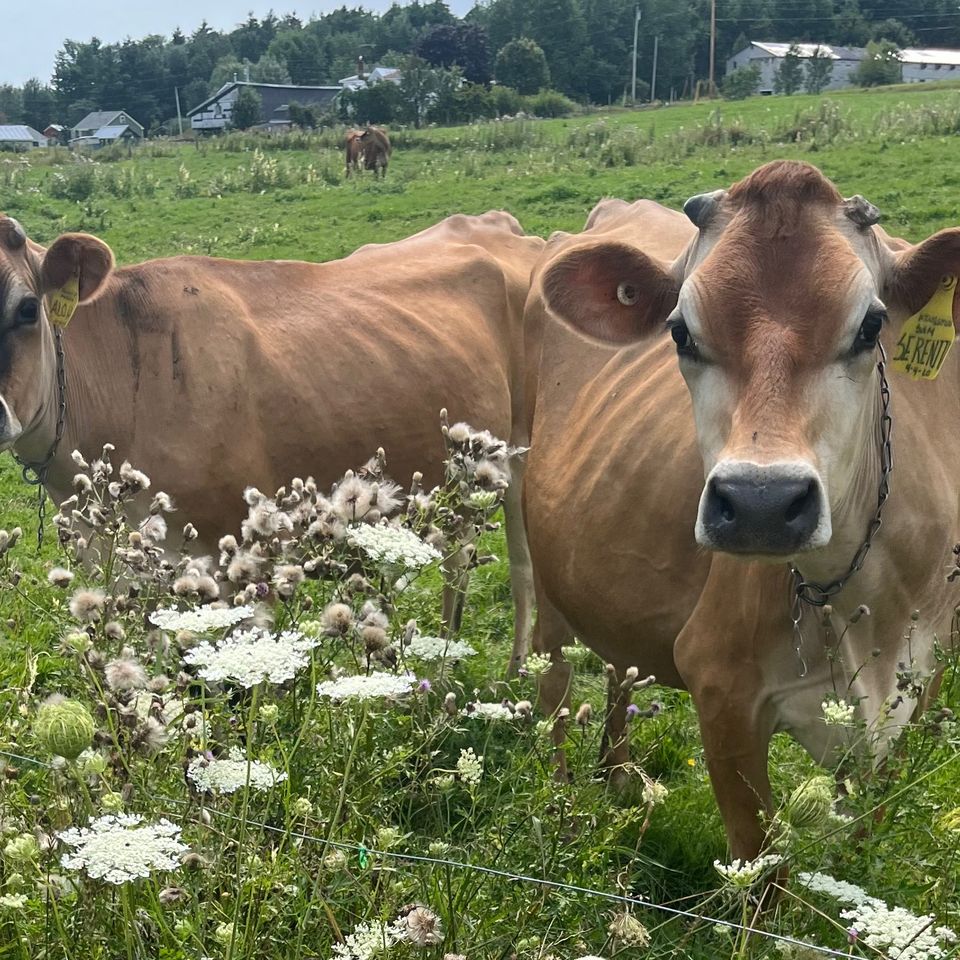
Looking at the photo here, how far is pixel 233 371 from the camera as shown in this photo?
4.78 metres

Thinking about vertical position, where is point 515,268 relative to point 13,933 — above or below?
above

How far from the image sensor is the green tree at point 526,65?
77.1m

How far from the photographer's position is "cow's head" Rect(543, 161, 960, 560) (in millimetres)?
2203

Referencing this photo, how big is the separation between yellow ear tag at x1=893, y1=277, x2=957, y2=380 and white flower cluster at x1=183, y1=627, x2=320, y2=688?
1752 mm

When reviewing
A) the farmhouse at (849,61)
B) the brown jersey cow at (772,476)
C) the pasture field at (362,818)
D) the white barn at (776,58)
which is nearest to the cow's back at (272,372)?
the pasture field at (362,818)

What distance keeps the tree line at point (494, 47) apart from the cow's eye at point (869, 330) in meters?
65.0

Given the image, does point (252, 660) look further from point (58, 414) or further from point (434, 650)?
point (58, 414)

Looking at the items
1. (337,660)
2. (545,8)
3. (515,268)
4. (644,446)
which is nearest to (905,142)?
(515,268)

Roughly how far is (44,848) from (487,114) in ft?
183

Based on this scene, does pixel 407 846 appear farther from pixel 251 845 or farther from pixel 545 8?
pixel 545 8

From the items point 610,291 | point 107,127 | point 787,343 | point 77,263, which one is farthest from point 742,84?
point 787,343

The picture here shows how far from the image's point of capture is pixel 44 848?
1.82 meters

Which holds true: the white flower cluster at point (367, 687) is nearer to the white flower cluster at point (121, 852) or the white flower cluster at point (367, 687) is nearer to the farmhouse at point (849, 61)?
the white flower cluster at point (121, 852)

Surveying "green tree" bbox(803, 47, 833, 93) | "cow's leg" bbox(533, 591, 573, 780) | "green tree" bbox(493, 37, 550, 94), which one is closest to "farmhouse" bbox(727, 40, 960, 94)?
"green tree" bbox(803, 47, 833, 93)
